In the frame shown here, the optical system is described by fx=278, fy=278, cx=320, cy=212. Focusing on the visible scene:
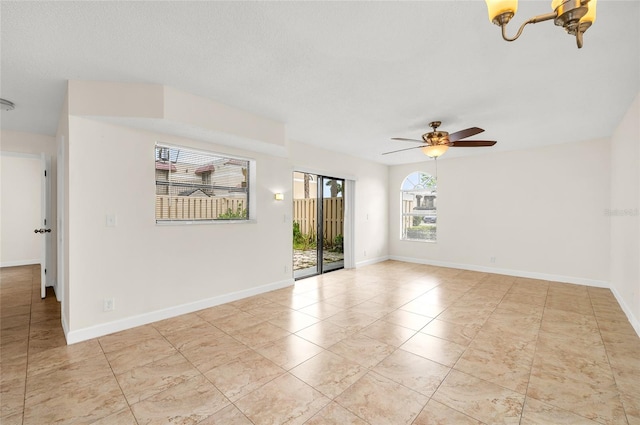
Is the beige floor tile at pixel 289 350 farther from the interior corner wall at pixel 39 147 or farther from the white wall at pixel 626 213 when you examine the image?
the interior corner wall at pixel 39 147

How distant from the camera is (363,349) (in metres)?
2.62

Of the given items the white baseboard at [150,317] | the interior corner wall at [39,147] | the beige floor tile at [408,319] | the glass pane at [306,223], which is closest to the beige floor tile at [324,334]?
the beige floor tile at [408,319]

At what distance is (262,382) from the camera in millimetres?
2119

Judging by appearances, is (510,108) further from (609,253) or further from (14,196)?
(14,196)

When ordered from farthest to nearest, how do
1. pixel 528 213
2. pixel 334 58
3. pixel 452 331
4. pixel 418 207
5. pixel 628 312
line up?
pixel 418 207, pixel 528 213, pixel 628 312, pixel 452 331, pixel 334 58

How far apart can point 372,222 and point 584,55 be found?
16.3ft

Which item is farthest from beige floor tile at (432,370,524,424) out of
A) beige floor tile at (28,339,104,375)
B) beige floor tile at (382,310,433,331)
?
beige floor tile at (28,339,104,375)

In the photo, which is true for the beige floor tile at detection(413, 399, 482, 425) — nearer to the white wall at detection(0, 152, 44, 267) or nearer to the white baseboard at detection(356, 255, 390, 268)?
the white baseboard at detection(356, 255, 390, 268)

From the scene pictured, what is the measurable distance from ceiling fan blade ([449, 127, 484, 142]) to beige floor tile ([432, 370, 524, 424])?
8.19ft

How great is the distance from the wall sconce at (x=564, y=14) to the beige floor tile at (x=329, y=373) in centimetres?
233

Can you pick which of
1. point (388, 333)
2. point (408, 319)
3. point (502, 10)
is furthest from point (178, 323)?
point (502, 10)

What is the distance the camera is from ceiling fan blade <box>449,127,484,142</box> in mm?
3182

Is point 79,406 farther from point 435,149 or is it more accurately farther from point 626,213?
point 626,213

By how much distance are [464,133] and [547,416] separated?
9.04ft
